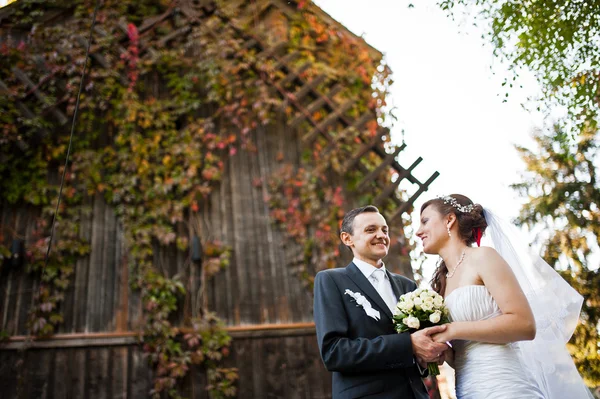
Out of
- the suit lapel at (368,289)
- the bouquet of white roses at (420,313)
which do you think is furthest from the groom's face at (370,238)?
the bouquet of white roses at (420,313)

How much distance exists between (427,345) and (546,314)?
0.81 meters

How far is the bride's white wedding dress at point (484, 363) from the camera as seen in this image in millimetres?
2312

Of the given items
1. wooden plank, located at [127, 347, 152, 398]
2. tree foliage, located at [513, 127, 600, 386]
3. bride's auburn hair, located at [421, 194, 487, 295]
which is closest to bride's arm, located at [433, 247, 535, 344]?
bride's auburn hair, located at [421, 194, 487, 295]

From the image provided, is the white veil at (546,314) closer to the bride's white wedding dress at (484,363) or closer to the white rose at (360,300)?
the bride's white wedding dress at (484,363)

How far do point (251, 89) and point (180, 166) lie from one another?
148cm

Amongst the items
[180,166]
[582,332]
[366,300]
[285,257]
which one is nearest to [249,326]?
[285,257]

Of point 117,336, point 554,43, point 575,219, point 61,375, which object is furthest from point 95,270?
point 575,219

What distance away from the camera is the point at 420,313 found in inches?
93.1

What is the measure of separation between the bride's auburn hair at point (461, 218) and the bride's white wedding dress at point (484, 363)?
0.32 m

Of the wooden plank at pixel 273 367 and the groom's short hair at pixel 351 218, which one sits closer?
the groom's short hair at pixel 351 218

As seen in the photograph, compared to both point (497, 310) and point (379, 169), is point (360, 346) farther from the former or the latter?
point (379, 169)

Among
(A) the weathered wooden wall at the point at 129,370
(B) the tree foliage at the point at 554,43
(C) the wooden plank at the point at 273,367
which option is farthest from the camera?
(C) the wooden plank at the point at 273,367

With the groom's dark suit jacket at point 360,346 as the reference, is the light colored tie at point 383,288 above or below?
above

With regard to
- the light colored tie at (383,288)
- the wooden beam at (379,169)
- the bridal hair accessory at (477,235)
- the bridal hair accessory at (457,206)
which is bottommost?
the light colored tie at (383,288)
